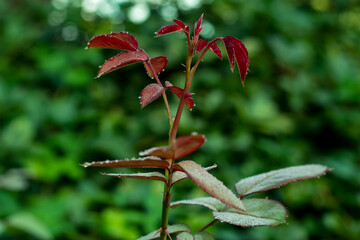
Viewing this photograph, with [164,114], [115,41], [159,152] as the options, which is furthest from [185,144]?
[164,114]

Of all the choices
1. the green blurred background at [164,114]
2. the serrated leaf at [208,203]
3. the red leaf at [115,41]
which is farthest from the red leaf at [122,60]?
the green blurred background at [164,114]

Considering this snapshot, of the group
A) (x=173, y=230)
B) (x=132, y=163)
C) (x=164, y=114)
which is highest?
(x=132, y=163)

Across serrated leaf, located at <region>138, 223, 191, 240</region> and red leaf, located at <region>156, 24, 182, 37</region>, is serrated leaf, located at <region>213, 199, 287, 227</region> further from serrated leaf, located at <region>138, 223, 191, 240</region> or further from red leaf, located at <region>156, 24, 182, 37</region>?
red leaf, located at <region>156, 24, 182, 37</region>

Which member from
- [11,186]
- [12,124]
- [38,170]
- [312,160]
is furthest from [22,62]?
[312,160]

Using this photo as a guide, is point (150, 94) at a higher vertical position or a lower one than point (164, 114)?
higher

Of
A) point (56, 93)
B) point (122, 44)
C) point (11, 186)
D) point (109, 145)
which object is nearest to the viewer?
point (122, 44)

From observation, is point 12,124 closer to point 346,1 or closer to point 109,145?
→ point 109,145

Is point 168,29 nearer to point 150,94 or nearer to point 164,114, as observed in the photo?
point 150,94
